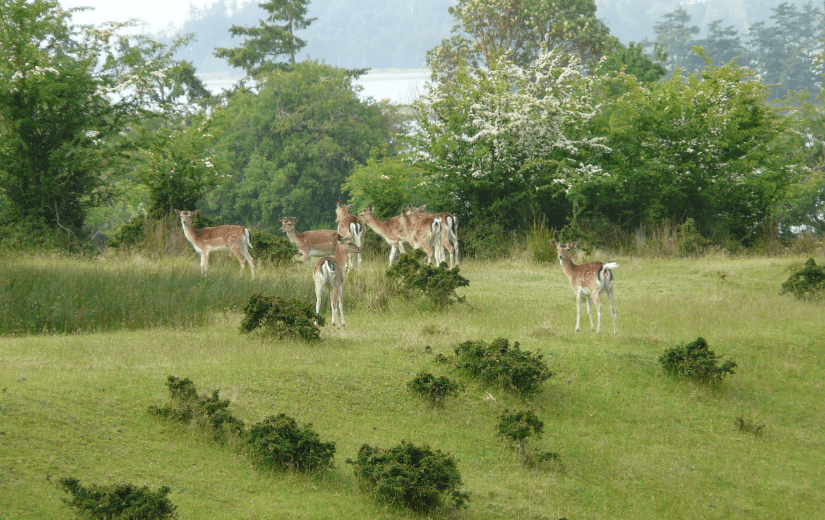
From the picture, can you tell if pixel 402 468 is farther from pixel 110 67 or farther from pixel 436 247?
pixel 110 67

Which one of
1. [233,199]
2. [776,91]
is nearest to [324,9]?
[776,91]

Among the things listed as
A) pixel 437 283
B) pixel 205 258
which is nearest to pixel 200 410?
pixel 437 283

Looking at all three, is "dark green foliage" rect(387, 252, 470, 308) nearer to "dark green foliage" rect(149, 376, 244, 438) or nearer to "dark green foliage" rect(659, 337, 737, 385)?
"dark green foliage" rect(659, 337, 737, 385)

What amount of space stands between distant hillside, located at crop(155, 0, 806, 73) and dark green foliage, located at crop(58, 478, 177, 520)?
3847 inches

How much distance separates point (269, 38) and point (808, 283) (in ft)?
139

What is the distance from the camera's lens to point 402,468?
22.9 ft

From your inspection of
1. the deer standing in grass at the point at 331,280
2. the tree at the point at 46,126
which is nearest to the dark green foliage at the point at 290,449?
the deer standing in grass at the point at 331,280

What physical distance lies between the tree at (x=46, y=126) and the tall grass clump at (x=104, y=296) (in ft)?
21.0

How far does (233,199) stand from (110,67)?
74.5 ft

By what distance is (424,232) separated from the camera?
62.6 ft

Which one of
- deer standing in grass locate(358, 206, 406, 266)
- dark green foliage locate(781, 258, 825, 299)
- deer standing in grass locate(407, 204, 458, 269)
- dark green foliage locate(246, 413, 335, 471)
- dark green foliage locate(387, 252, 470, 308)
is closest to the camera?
dark green foliage locate(246, 413, 335, 471)

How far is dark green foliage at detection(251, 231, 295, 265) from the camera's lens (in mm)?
18734

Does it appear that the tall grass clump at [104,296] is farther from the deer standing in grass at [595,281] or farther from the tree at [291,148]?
the tree at [291,148]

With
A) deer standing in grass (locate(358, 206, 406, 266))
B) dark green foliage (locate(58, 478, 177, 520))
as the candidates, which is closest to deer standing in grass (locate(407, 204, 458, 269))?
deer standing in grass (locate(358, 206, 406, 266))
